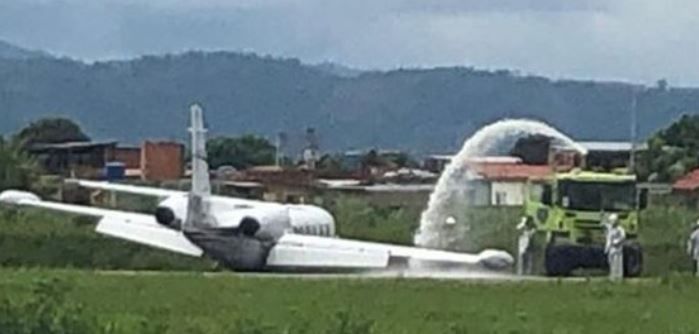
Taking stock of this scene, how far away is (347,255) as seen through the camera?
48.9 meters

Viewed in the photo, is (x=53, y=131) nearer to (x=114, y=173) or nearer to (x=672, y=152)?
(x=114, y=173)

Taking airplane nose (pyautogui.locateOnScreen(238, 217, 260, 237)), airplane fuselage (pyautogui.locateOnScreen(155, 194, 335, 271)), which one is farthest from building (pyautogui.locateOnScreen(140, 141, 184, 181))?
airplane nose (pyautogui.locateOnScreen(238, 217, 260, 237))

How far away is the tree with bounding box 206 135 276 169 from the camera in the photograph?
462 ft

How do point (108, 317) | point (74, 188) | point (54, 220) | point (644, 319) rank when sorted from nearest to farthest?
point (108, 317) → point (644, 319) → point (54, 220) → point (74, 188)

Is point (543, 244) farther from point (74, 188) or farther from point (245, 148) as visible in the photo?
point (245, 148)

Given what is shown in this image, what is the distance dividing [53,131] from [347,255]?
103605mm

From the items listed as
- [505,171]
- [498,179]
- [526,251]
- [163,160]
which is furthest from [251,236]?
[163,160]

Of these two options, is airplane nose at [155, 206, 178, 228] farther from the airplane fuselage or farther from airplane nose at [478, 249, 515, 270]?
airplane nose at [478, 249, 515, 270]

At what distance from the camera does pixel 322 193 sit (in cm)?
9031

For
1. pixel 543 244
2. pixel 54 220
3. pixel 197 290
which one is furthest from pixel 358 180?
pixel 197 290

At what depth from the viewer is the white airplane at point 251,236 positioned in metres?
48.4

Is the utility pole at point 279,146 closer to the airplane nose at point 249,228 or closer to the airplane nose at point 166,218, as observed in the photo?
the airplane nose at point 166,218

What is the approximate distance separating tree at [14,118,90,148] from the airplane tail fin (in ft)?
275

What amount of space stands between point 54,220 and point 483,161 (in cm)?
1972
